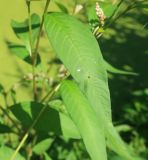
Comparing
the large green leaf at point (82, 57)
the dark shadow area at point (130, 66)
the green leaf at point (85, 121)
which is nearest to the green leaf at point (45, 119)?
the green leaf at point (85, 121)

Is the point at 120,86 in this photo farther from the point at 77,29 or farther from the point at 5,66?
the point at 77,29

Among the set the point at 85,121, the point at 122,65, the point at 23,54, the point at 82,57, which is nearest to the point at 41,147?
the point at 23,54

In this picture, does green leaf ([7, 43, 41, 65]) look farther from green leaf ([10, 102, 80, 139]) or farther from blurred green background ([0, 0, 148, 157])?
blurred green background ([0, 0, 148, 157])

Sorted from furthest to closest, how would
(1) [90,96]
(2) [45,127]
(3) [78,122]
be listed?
1. (2) [45,127]
2. (3) [78,122]
3. (1) [90,96]

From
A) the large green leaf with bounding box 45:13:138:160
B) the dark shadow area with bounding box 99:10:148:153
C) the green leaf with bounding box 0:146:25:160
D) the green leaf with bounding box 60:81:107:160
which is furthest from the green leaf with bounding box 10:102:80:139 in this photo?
the dark shadow area with bounding box 99:10:148:153

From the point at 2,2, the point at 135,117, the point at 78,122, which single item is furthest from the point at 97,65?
the point at 2,2

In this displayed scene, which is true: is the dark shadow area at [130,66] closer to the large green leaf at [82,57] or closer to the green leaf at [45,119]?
the green leaf at [45,119]
